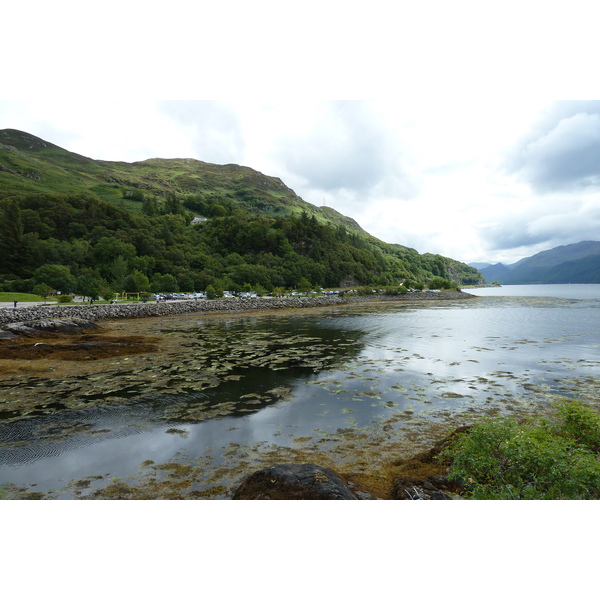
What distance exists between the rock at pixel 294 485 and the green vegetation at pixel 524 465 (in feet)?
8.12

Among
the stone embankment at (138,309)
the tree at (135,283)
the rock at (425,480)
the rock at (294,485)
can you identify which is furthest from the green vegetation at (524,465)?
the tree at (135,283)

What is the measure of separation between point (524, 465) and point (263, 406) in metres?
10.8

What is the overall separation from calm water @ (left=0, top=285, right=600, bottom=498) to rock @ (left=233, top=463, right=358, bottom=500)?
49.1 inches

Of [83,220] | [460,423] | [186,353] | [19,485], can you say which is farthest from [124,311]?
[83,220]

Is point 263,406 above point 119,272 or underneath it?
underneath

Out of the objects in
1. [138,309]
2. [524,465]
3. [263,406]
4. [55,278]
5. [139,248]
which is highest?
[139,248]

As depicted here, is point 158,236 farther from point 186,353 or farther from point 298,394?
point 298,394

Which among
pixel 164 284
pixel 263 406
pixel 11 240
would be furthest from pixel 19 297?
pixel 263 406

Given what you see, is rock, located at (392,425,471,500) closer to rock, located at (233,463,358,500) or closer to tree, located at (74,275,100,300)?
rock, located at (233,463,358,500)

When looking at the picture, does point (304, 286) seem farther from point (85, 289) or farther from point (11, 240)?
point (11, 240)

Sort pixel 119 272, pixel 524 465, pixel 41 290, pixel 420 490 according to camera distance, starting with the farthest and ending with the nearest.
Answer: pixel 119 272
pixel 41 290
pixel 420 490
pixel 524 465

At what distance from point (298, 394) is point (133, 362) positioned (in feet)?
42.8

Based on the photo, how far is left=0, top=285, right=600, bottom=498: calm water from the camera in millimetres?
9875

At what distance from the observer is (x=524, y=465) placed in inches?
234
